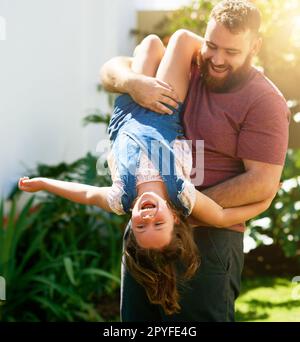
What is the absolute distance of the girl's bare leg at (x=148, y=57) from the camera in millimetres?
2760

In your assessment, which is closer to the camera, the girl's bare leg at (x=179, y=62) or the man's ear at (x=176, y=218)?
the man's ear at (x=176, y=218)

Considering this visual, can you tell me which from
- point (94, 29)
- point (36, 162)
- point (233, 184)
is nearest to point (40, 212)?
point (36, 162)

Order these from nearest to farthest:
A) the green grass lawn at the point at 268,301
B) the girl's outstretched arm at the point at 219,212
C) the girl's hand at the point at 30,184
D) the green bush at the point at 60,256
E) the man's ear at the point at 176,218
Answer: the girl's outstretched arm at the point at 219,212 → the man's ear at the point at 176,218 → the girl's hand at the point at 30,184 → the green bush at the point at 60,256 → the green grass lawn at the point at 268,301

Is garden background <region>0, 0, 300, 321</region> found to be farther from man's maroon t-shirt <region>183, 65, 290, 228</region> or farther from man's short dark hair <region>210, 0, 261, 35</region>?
man's short dark hair <region>210, 0, 261, 35</region>

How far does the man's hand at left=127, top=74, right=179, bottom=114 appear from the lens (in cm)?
258

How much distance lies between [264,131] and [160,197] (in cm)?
42

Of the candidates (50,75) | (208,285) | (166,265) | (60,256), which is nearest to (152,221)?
(166,265)

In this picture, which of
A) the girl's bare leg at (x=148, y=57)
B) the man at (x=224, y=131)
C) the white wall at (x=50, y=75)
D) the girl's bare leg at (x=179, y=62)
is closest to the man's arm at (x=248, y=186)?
the man at (x=224, y=131)

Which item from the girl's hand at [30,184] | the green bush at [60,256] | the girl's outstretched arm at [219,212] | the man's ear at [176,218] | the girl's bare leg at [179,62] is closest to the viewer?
the girl's outstretched arm at [219,212]

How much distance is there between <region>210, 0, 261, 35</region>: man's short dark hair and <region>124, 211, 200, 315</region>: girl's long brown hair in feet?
2.26

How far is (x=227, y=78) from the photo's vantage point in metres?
2.58

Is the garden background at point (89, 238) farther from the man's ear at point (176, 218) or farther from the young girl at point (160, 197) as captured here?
the man's ear at point (176, 218)

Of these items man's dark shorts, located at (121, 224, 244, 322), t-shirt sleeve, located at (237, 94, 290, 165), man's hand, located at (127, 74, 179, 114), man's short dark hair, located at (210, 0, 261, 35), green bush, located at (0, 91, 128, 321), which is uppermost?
man's short dark hair, located at (210, 0, 261, 35)

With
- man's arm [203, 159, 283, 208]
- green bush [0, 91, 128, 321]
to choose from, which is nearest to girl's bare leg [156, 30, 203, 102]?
man's arm [203, 159, 283, 208]
